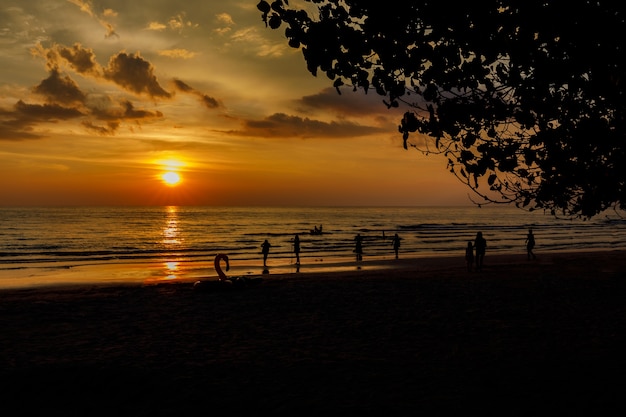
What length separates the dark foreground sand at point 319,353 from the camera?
8602 millimetres

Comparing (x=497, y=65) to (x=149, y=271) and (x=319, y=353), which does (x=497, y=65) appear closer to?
(x=319, y=353)

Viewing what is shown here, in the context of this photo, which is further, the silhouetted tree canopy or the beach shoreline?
the beach shoreline

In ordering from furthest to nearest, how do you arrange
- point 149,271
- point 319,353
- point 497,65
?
point 149,271
point 319,353
point 497,65

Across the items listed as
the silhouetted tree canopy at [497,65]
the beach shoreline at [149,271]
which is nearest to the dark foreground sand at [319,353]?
the silhouetted tree canopy at [497,65]

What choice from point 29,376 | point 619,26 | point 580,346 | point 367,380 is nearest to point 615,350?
point 580,346

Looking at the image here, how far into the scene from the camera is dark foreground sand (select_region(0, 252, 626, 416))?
28.2ft

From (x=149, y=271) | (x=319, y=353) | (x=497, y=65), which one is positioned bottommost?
(x=149, y=271)

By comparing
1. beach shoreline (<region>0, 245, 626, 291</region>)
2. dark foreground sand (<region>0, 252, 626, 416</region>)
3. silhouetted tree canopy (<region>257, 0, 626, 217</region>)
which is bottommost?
beach shoreline (<region>0, 245, 626, 291</region>)

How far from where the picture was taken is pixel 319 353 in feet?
38.5

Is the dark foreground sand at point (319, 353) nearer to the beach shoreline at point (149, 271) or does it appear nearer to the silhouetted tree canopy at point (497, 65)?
the silhouetted tree canopy at point (497, 65)

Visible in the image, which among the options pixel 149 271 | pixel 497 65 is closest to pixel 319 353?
pixel 497 65

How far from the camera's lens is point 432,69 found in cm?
662

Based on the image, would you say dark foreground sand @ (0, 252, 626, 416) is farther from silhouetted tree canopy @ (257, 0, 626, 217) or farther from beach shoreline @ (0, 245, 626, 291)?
beach shoreline @ (0, 245, 626, 291)

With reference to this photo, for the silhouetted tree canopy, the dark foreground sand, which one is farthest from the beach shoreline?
the silhouetted tree canopy
